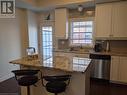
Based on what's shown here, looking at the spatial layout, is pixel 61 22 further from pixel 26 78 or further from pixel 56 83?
pixel 56 83

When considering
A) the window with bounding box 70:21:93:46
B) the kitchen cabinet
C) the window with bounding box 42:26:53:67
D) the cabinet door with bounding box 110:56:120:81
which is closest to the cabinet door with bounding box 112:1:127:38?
the kitchen cabinet

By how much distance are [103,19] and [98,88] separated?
7.00 ft

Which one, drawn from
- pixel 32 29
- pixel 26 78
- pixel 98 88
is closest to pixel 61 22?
pixel 32 29

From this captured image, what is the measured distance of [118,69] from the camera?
3801mm

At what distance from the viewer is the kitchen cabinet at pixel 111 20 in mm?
3855

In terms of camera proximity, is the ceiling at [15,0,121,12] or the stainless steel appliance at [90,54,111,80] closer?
the stainless steel appliance at [90,54,111,80]

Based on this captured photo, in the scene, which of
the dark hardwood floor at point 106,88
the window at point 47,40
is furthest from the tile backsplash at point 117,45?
the window at point 47,40

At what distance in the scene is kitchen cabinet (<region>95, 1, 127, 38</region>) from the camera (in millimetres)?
3855

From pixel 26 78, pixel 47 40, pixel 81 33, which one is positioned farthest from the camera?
pixel 47 40

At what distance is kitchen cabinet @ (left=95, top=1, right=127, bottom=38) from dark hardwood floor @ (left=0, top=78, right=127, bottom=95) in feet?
4.94

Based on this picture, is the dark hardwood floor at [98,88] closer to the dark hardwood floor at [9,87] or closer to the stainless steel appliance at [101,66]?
the dark hardwood floor at [9,87]

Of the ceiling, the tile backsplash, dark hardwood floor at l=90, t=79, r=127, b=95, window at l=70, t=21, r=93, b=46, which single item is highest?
the ceiling

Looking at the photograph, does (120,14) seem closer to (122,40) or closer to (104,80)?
(122,40)

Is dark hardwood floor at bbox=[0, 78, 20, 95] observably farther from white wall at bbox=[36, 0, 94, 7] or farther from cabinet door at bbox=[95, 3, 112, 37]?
cabinet door at bbox=[95, 3, 112, 37]
